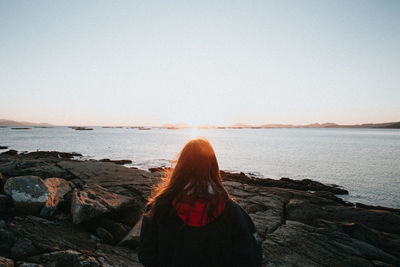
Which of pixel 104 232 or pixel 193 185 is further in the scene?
pixel 104 232

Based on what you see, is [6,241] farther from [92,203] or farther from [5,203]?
[92,203]

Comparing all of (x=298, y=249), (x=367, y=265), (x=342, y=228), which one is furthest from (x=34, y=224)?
(x=342, y=228)

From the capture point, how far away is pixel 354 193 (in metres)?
13.6

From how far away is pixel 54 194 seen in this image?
5.16 metres

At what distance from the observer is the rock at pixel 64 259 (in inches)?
124

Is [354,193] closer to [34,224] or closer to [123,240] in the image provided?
[123,240]

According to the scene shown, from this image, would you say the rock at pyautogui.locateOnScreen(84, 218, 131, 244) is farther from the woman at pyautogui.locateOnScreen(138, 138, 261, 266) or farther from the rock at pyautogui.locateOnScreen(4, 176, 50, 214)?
the woman at pyautogui.locateOnScreen(138, 138, 261, 266)

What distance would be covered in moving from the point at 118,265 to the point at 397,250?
666 centimetres

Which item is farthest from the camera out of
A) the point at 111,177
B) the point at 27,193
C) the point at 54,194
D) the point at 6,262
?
the point at 111,177

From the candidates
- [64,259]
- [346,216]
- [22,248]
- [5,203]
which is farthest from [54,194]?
[346,216]

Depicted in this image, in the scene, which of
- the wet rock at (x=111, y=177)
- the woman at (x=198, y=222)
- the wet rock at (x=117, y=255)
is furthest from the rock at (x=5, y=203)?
the woman at (x=198, y=222)

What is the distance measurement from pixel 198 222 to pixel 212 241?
229mm

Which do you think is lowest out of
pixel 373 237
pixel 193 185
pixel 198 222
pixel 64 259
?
pixel 373 237

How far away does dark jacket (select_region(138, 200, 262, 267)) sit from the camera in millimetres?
1669
